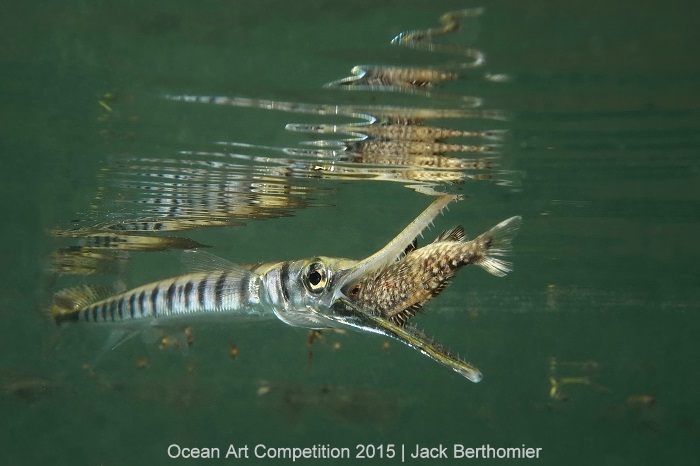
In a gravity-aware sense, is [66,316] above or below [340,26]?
below

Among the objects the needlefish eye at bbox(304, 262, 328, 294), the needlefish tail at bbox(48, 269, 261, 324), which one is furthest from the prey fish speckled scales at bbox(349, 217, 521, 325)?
the needlefish tail at bbox(48, 269, 261, 324)

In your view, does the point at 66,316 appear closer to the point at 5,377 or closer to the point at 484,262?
the point at 484,262

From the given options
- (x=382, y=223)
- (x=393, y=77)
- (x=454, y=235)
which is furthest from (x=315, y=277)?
(x=382, y=223)

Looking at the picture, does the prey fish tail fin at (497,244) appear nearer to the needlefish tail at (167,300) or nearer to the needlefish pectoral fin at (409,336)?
the needlefish pectoral fin at (409,336)

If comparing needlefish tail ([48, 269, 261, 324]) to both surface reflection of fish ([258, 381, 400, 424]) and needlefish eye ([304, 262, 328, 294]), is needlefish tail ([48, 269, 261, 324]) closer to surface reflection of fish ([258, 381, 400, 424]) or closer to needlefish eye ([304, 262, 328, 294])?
needlefish eye ([304, 262, 328, 294])

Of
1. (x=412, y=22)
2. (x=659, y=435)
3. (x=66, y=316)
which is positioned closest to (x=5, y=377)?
(x=66, y=316)

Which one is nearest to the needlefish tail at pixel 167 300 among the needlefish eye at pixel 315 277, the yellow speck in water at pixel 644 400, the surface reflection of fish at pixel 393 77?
the needlefish eye at pixel 315 277
